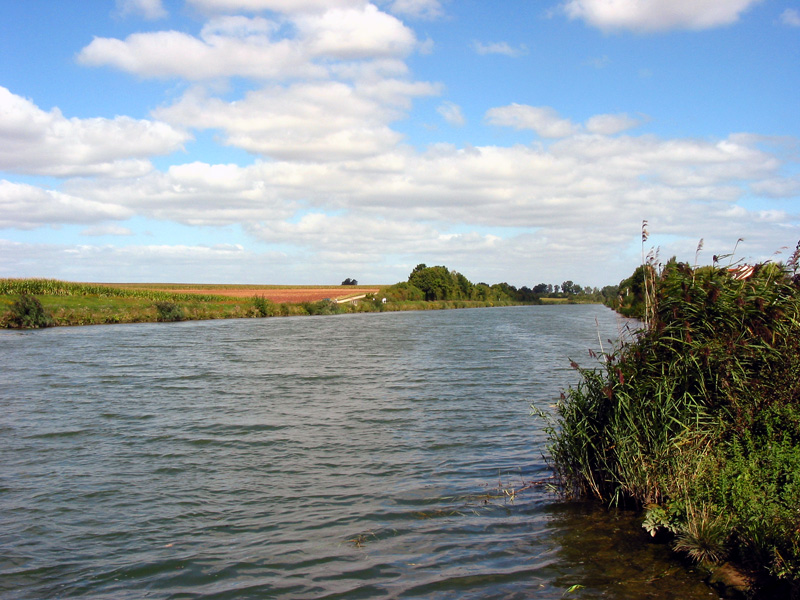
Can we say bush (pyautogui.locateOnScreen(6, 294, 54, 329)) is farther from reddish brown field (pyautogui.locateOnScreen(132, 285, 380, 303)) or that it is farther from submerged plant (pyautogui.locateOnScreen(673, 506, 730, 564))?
submerged plant (pyautogui.locateOnScreen(673, 506, 730, 564))

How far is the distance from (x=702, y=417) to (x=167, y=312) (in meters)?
58.1

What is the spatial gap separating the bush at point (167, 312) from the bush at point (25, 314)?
13.0 metres

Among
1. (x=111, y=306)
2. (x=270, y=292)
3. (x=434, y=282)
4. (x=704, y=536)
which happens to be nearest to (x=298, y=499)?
(x=704, y=536)

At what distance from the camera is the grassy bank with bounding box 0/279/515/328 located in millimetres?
46781

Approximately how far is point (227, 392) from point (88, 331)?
30.3 m

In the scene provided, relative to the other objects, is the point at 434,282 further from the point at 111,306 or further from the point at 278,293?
the point at 111,306

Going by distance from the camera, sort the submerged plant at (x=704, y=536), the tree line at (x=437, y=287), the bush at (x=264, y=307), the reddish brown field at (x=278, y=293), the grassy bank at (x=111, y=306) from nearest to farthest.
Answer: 1. the submerged plant at (x=704, y=536)
2. the grassy bank at (x=111, y=306)
3. the bush at (x=264, y=307)
4. the reddish brown field at (x=278, y=293)
5. the tree line at (x=437, y=287)

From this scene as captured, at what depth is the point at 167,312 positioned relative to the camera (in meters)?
59.4

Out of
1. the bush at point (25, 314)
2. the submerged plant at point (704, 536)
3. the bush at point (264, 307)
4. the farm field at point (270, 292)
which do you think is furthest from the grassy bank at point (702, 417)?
the farm field at point (270, 292)

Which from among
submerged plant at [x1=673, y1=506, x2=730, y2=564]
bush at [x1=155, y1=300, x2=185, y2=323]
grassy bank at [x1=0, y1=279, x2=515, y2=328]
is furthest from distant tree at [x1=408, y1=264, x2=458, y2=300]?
submerged plant at [x1=673, y1=506, x2=730, y2=564]

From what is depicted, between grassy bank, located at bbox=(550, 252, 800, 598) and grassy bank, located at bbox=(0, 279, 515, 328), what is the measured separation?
47.9 meters

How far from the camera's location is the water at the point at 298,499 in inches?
268

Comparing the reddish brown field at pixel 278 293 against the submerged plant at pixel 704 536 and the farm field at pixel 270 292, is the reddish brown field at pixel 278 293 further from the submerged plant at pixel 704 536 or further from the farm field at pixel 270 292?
the submerged plant at pixel 704 536

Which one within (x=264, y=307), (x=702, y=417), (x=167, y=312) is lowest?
(x=702, y=417)
